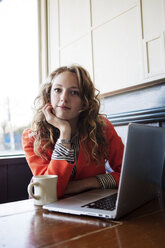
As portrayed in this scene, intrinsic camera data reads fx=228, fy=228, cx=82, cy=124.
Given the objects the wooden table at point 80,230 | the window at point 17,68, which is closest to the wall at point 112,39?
the window at point 17,68

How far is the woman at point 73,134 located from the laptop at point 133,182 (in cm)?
28

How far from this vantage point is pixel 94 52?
184 centimetres

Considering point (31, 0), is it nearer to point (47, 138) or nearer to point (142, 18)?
point (142, 18)

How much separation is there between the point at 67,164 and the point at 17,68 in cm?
163

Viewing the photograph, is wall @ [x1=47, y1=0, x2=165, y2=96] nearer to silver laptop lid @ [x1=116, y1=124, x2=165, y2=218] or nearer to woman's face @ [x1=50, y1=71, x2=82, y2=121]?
woman's face @ [x1=50, y1=71, x2=82, y2=121]

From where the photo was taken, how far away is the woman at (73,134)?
3.68 feet

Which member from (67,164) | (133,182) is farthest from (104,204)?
(67,164)

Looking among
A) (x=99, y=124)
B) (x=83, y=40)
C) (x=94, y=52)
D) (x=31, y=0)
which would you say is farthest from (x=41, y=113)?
(x=31, y=0)

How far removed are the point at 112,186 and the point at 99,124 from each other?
434mm

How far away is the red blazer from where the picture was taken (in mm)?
1004

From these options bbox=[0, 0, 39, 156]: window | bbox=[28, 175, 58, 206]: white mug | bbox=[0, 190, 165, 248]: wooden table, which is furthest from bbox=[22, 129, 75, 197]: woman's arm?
bbox=[0, 0, 39, 156]: window

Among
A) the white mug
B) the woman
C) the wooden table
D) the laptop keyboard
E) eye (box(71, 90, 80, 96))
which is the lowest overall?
the wooden table

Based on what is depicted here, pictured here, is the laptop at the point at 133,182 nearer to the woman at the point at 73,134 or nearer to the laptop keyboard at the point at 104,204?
the laptop keyboard at the point at 104,204

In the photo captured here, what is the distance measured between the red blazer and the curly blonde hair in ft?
0.13
